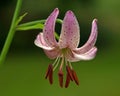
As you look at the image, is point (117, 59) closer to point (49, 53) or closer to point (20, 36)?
point (20, 36)

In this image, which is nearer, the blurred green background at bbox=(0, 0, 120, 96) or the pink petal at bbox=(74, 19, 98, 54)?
the pink petal at bbox=(74, 19, 98, 54)

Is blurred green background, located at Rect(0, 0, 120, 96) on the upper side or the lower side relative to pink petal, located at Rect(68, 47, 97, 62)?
upper

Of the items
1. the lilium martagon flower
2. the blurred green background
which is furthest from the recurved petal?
the blurred green background

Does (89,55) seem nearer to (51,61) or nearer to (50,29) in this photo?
(50,29)

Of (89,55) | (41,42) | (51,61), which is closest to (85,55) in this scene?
(89,55)

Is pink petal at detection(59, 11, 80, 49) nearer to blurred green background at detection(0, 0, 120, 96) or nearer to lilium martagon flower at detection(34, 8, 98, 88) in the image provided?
lilium martagon flower at detection(34, 8, 98, 88)

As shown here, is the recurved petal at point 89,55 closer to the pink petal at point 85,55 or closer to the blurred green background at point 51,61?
the pink petal at point 85,55

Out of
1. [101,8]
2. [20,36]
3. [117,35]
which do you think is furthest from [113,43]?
[20,36]
